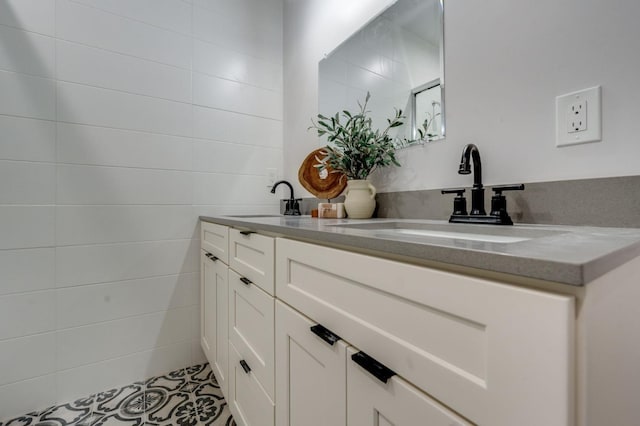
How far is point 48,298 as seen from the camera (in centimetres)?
133

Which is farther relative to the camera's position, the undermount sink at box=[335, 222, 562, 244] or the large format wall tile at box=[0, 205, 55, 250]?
the large format wall tile at box=[0, 205, 55, 250]

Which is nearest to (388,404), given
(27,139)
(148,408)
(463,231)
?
(463,231)

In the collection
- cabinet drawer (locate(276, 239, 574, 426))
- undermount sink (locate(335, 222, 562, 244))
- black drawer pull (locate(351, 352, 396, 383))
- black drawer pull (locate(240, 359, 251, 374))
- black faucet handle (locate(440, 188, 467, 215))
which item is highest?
black faucet handle (locate(440, 188, 467, 215))

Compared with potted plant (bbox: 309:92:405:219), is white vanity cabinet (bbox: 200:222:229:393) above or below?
below

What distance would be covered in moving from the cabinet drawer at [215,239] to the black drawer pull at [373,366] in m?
0.84

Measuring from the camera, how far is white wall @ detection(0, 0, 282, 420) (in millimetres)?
1280

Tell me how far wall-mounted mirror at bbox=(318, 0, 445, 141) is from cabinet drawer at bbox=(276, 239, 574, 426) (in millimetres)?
762

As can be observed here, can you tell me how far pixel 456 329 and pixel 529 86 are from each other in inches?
30.5

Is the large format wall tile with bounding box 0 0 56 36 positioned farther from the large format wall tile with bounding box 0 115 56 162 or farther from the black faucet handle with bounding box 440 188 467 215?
the black faucet handle with bounding box 440 188 467 215

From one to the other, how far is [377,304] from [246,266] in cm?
63

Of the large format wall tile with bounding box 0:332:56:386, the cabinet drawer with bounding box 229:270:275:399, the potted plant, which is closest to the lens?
the cabinet drawer with bounding box 229:270:275:399

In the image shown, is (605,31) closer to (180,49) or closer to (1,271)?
(180,49)

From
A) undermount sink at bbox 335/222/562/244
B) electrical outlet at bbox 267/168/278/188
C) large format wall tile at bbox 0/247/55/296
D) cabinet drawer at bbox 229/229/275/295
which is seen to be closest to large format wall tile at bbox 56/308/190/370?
large format wall tile at bbox 0/247/55/296

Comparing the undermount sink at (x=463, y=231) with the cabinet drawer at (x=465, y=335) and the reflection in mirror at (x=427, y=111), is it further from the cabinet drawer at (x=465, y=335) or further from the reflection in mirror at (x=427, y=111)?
the reflection in mirror at (x=427, y=111)
